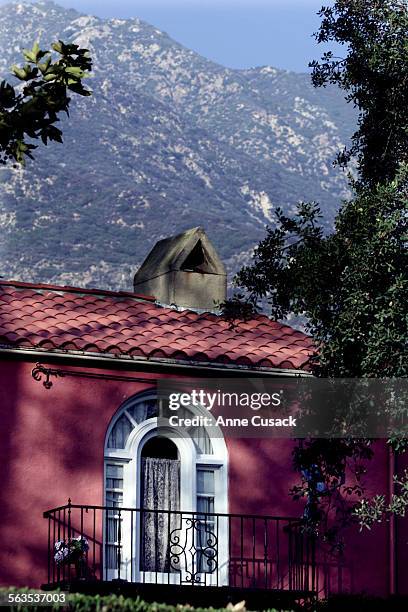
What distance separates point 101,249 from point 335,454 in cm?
13547

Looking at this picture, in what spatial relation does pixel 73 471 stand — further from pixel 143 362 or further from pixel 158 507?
pixel 143 362

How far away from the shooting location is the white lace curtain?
19.4 m

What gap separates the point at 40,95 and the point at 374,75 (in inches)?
232

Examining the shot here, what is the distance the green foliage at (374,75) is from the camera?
16469 millimetres

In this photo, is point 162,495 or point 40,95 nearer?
point 40,95

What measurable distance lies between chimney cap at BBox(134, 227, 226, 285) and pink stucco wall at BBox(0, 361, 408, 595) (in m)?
3.85

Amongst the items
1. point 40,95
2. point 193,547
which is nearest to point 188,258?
point 193,547

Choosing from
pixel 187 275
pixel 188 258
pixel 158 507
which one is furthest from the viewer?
pixel 188 258

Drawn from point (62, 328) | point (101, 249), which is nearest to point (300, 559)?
point (62, 328)

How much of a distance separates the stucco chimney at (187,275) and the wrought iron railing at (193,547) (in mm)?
4525

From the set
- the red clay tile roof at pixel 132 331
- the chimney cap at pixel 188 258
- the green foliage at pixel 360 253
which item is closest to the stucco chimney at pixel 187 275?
the chimney cap at pixel 188 258

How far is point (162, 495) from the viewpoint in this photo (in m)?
19.8

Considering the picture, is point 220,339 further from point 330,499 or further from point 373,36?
point 373,36

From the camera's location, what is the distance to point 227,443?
65.7 ft
